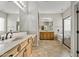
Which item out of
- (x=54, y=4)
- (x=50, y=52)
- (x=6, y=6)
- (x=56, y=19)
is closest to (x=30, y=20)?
(x=54, y=4)

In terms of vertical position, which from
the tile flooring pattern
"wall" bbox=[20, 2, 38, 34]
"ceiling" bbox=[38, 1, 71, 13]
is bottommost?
the tile flooring pattern

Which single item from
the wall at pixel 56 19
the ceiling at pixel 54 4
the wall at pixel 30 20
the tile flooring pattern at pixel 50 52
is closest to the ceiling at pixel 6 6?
the wall at pixel 30 20

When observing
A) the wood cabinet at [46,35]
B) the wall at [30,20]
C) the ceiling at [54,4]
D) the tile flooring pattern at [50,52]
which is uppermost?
the ceiling at [54,4]

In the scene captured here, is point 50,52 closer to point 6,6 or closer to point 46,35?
point 6,6

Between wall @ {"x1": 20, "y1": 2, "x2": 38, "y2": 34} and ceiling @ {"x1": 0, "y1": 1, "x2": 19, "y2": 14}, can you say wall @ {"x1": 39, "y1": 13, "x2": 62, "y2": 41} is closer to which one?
wall @ {"x1": 20, "y1": 2, "x2": 38, "y2": 34}

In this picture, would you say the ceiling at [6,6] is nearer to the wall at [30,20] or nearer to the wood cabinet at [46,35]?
the wall at [30,20]

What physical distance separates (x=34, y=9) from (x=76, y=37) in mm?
2955

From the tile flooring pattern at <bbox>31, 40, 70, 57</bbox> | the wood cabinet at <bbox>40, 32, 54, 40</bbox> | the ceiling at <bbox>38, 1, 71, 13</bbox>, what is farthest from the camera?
the wood cabinet at <bbox>40, 32, 54, 40</bbox>

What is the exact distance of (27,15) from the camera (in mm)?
6102

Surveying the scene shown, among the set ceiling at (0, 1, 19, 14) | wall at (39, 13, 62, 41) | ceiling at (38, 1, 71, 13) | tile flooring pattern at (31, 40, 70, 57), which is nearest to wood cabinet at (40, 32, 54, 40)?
wall at (39, 13, 62, 41)

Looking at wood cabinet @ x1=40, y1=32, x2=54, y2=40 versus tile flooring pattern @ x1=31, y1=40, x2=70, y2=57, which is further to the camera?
wood cabinet @ x1=40, y1=32, x2=54, y2=40

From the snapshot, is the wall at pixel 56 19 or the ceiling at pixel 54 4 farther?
the wall at pixel 56 19

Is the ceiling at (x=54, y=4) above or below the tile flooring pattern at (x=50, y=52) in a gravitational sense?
above

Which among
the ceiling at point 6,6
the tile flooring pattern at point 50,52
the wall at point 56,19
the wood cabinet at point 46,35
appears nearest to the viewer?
the ceiling at point 6,6
